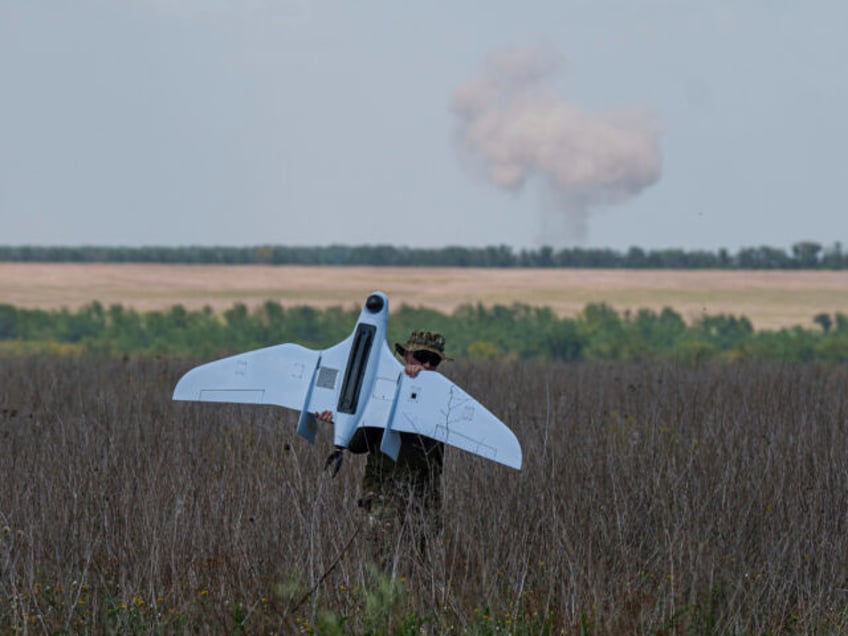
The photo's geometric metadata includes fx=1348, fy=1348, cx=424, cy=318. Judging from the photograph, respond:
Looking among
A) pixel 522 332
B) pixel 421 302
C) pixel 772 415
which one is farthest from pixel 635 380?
pixel 421 302

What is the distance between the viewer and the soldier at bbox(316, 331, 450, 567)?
695cm

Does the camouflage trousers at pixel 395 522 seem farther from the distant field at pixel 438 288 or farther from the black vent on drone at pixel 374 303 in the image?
the distant field at pixel 438 288

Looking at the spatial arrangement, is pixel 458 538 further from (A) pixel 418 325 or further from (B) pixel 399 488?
(A) pixel 418 325

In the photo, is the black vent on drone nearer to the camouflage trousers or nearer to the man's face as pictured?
the man's face

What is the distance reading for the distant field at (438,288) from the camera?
59.2 metres

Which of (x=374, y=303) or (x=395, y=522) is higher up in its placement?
(x=374, y=303)

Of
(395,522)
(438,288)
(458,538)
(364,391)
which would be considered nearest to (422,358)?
(364,391)

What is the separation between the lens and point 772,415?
39.5 feet

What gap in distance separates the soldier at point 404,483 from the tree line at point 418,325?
3558cm

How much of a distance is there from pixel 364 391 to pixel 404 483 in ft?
2.10

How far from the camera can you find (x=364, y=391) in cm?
679

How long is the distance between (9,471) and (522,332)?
41322 millimetres

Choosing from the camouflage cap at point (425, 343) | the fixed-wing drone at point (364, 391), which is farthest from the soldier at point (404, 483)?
the fixed-wing drone at point (364, 391)

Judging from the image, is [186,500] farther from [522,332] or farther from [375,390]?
[522,332]
